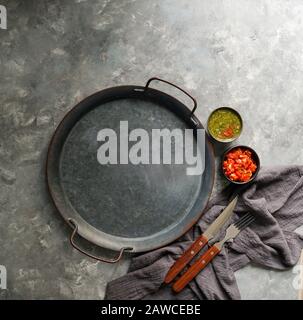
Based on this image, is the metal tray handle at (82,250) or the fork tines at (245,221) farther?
the fork tines at (245,221)

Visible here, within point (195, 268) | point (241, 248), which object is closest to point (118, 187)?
point (195, 268)

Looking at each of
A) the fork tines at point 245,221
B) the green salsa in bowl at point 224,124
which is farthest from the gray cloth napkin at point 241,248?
the green salsa in bowl at point 224,124

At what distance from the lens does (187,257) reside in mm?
2182

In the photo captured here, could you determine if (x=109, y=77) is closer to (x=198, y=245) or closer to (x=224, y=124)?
(x=224, y=124)

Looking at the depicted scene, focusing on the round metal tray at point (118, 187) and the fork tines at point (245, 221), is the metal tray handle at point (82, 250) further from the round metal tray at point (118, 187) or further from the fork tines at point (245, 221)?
the fork tines at point (245, 221)

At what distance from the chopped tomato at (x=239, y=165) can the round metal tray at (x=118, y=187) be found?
6cm

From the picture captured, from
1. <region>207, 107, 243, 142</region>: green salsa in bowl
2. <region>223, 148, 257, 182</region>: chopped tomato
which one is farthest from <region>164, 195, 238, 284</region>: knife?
<region>207, 107, 243, 142</region>: green salsa in bowl

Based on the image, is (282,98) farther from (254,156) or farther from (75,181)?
(75,181)

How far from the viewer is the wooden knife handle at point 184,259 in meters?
2.18

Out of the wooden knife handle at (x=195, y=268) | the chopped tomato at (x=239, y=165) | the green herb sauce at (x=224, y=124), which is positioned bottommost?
the wooden knife handle at (x=195, y=268)

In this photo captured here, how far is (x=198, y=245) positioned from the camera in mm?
2184

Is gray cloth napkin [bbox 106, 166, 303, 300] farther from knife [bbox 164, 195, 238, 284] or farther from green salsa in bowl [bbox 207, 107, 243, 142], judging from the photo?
green salsa in bowl [bbox 207, 107, 243, 142]

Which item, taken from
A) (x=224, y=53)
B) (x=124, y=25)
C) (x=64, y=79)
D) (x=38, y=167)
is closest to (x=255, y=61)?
(x=224, y=53)

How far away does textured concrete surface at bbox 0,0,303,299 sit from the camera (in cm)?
223
